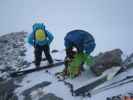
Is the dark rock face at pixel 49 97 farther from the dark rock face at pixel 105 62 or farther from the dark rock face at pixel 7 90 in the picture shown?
the dark rock face at pixel 105 62

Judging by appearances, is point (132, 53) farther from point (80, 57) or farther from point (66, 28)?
point (66, 28)

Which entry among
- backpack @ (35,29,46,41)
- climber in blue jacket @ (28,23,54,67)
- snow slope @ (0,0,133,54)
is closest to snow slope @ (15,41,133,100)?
climber in blue jacket @ (28,23,54,67)

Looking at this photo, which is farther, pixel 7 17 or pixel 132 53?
pixel 7 17

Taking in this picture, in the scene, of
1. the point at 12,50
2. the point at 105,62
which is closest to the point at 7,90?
the point at 105,62

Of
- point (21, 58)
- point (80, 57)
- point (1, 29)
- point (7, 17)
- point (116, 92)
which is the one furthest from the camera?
point (7, 17)

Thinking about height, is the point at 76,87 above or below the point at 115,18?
below

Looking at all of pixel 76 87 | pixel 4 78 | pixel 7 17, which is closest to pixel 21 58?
pixel 4 78

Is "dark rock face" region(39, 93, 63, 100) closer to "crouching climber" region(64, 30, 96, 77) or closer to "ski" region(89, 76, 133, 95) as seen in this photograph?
"ski" region(89, 76, 133, 95)
